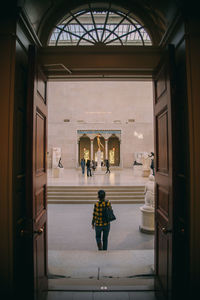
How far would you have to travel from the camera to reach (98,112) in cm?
2283

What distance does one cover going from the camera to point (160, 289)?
2.51 meters

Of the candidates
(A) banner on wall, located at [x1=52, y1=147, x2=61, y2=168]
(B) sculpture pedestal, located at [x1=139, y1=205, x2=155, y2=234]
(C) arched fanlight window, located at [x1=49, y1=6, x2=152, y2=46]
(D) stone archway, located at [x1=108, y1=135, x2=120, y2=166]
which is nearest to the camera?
(C) arched fanlight window, located at [x1=49, y1=6, x2=152, y2=46]

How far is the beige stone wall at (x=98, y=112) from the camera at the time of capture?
74.4ft

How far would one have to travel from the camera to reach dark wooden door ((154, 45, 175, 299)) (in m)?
2.15

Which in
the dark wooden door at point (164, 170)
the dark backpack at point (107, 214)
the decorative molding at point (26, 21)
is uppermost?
the decorative molding at point (26, 21)

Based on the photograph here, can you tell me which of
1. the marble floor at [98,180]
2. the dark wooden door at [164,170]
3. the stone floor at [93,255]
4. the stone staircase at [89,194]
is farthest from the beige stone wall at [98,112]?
the dark wooden door at [164,170]

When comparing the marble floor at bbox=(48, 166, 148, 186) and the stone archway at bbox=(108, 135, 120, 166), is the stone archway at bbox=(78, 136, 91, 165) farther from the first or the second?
the marble floor at bbox=(48, 166, 148, 186)

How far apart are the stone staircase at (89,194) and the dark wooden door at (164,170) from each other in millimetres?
6518

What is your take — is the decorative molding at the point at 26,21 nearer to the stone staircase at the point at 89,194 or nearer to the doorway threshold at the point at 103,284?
the doorway threshold at the point at 103,284

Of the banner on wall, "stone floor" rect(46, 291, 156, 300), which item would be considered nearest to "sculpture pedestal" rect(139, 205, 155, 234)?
"stone floor" rect(46, 291, 156, 300)

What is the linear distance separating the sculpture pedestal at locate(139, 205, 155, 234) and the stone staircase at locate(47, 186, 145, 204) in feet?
11.4

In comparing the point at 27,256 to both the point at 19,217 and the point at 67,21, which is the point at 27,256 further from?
the point at 67,21

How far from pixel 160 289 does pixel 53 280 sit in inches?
60.0

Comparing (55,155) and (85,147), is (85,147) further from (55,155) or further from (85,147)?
(55,155)
